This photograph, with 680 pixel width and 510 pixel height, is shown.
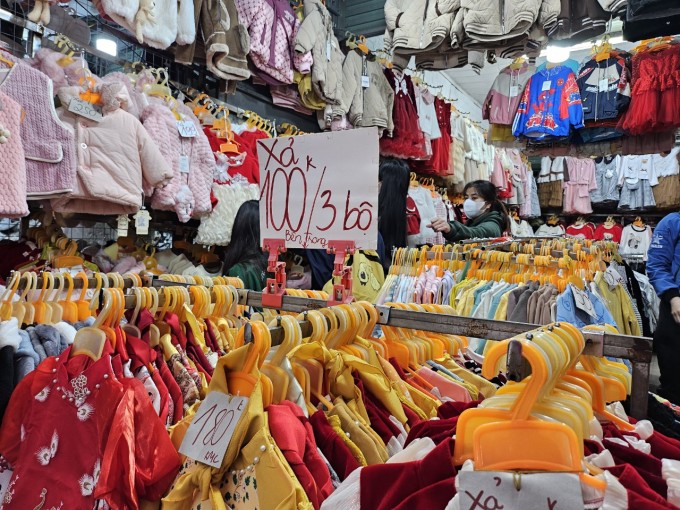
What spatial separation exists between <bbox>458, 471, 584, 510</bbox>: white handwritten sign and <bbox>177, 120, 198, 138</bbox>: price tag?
8.60 ft

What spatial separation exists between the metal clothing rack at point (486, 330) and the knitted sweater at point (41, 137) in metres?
0.96

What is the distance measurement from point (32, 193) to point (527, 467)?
213 cm

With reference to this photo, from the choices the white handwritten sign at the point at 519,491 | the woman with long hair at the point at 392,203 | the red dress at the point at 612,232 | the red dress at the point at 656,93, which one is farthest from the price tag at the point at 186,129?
the red dress at the point at 612,232

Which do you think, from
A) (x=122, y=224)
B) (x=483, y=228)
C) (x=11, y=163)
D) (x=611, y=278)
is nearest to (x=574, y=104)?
(x=483, y=228)

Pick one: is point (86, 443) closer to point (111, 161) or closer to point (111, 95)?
point (111, 161)

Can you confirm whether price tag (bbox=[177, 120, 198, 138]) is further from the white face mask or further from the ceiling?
the ceiling

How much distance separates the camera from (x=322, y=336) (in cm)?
90

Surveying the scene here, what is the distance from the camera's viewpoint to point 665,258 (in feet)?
8.23

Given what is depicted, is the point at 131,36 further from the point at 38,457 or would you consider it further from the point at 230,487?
the point at 230,487

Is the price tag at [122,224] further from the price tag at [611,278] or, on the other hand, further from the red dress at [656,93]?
the red dress at [656,93]

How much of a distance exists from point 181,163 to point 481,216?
2027 mm

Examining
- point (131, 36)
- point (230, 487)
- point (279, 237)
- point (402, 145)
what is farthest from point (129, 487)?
point (402, 145)

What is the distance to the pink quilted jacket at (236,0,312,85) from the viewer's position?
3260 mm

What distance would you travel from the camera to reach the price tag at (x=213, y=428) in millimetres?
711
